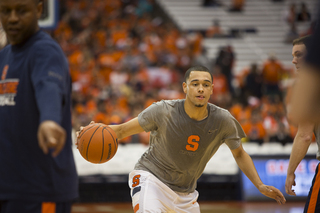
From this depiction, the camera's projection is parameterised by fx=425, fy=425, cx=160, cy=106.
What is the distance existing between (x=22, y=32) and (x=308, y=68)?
1.54 m

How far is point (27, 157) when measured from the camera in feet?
7.30

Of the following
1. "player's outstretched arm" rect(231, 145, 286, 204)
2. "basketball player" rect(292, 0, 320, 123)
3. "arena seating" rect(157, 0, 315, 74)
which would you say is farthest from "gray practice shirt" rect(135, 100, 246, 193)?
"arena seating" rect(157, 0, 315, 74)

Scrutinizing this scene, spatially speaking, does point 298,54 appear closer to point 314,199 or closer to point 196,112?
point 196,112

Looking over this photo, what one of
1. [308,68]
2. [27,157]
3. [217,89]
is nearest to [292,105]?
[308,68]

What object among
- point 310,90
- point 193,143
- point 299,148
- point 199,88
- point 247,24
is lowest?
point 247,24

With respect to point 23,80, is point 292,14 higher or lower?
lower

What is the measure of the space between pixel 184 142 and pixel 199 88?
0.57 meters

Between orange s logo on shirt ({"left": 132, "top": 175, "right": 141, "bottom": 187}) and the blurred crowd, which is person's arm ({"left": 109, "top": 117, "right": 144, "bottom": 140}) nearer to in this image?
orange s logo on shirt ({"left": 132, "top": 175, "right": 141, "bottom": 187})

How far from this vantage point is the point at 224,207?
368 inches

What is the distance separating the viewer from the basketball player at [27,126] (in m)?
2.19

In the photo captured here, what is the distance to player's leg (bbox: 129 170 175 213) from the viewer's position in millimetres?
4035

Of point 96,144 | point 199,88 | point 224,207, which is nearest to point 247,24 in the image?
point 224,207

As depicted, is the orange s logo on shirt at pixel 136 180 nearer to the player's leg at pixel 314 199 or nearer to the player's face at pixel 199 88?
the player's face at pixel 199 88

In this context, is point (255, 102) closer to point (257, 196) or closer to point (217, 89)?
point (217, 89)
